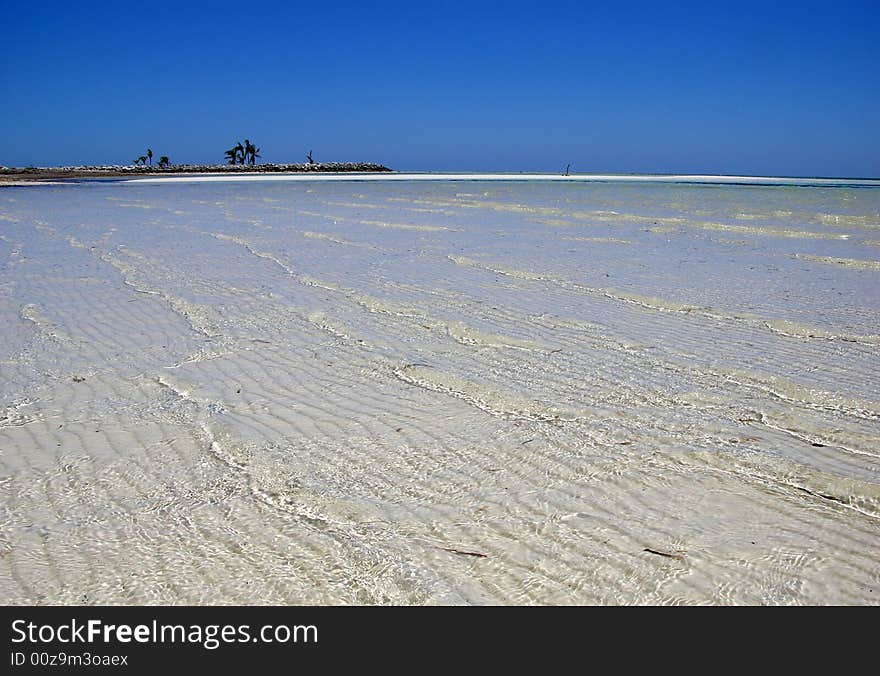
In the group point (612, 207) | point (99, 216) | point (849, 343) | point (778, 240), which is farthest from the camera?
point (612, 207)

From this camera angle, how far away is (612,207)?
924 inches

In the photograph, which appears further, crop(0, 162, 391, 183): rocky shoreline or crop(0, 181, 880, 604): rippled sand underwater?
crop(0, 162, 391, 183): rocky shoreline

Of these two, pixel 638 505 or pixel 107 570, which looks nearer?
pixel 107 570

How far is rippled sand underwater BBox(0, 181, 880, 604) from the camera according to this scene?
2.62 metres

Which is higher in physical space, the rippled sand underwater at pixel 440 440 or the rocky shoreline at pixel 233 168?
the rocky shoreline at pixel 233 168

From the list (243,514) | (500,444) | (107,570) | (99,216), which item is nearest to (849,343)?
(500,444)

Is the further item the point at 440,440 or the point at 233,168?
the point at 233,168

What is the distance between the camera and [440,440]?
3.80 meters

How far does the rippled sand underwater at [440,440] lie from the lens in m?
2.62

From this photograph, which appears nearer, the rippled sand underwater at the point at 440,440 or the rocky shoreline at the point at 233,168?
the rippled sand underwater at the point at 440,440

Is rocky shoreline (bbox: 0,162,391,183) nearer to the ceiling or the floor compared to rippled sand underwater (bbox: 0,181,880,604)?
nearer to the ceiling
